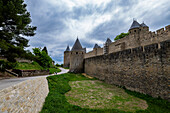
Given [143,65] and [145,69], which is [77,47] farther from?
[145,69]

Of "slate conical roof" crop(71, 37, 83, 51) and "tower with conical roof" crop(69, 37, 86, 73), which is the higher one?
"slate conical roof" crop(71, 37, 83, 51)

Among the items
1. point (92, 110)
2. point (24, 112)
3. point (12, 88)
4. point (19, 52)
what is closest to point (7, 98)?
point (12, 88)

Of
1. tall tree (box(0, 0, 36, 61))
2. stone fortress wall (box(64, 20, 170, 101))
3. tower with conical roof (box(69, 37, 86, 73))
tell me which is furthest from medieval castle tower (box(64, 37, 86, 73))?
tall tree (box(0, 0, 36, 61))

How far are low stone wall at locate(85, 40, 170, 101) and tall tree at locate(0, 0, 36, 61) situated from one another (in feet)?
33.0

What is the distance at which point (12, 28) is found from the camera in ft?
26.3

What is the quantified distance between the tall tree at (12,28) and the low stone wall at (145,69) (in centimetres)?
1007

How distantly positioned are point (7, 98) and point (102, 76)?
11684mm

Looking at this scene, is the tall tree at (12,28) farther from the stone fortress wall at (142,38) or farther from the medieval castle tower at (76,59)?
the medieval castle tower at (76,59)

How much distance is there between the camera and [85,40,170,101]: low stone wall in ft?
18.1

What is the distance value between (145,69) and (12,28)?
39.9 ft

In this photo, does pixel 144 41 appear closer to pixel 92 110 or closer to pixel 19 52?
pixel 92 110

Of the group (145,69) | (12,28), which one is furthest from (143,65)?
(12,28)

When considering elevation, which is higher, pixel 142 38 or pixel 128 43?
pixel 142 38

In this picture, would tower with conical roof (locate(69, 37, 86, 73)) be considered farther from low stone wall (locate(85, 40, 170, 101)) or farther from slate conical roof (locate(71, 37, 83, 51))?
low stone wall (locate(85, 40, 170, 101))
